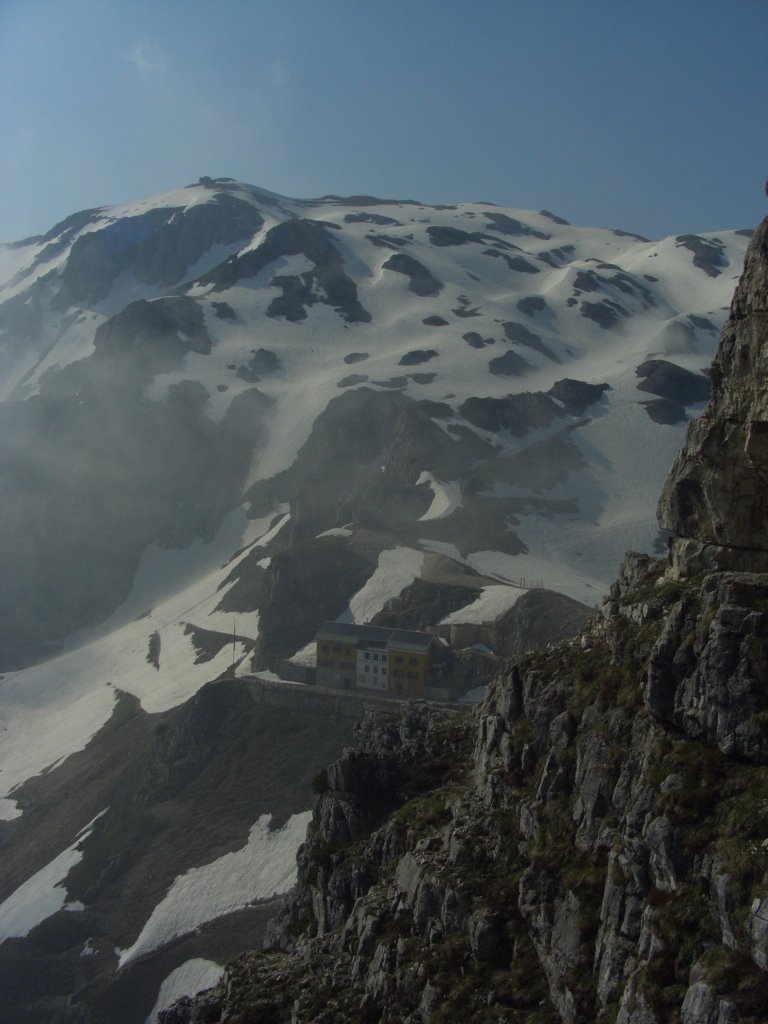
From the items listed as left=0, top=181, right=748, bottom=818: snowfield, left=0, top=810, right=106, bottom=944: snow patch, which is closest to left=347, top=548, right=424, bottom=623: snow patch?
left=0, top=181, right=748, bottom=818: snowfield

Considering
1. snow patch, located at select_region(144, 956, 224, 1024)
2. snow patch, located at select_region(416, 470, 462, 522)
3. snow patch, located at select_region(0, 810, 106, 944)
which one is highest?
snow patch, located at select_region(416, 470, 462, 522)

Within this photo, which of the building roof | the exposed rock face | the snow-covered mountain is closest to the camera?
the exposed rock face

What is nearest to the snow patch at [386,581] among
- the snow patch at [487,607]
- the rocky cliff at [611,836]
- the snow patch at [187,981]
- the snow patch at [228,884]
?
the snow patch at [487,607]

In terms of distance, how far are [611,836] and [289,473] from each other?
11074 cm

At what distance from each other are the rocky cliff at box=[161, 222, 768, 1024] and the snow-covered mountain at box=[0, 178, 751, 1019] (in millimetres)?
30350

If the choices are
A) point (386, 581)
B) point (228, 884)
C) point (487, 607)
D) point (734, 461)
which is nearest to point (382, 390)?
point (386, 581)

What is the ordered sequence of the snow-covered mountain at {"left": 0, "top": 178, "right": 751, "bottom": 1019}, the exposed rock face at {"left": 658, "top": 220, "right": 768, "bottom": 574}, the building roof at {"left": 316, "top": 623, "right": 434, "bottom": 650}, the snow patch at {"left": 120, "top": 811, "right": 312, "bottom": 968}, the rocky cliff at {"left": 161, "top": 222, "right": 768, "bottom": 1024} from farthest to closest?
the snow-covered mountain at {"left": 0, "top": 178, "right": 751, "bottom": 1019} < the building roof at {"left": 316, "top": 623, "right": 434, "bottom": 650} < the snow patch at {"left": 120, "top": 811, "right": 312, "bottom": 968} < the exposed rock face at {"left": 658, "top": 220, "right": 768, "bottom": 574} < the rocky cliff at {"left": 161, "top": 222, "right": 768, "bottom": 1024}

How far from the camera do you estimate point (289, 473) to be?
426 ft

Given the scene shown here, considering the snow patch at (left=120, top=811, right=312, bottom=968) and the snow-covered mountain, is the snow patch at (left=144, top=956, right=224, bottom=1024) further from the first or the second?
the snow-covered mountain

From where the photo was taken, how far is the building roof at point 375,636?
73938mm

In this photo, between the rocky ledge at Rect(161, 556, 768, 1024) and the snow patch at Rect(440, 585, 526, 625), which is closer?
the rocky ledge at Rect(161, 556, 768, 1024)

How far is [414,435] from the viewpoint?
401 ft

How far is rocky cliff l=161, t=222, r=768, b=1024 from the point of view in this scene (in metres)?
17.7

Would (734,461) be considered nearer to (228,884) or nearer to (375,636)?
(228,884)
